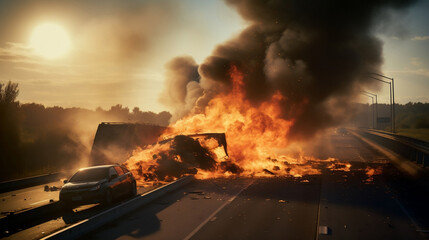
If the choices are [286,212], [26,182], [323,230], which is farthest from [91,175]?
[26,182]

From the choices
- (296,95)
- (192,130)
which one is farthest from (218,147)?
(296,95)

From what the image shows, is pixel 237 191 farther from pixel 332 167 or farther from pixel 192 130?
pixel 192 130

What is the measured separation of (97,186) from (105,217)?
267 centimetres

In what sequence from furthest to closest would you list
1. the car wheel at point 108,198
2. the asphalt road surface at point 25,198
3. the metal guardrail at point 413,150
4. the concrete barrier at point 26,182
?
the metal guardrail at point 413,150
the concrete barrier at point 26,182
the asphalt road surface at point 25,198
the car wheel at point 108,198

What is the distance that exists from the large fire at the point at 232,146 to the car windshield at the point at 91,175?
21.0ft

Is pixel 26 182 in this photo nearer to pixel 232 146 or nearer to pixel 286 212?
pixel 232 146

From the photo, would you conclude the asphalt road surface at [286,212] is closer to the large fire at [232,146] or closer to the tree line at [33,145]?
the large fire at [232,146]

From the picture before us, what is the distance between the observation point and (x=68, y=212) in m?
14.1

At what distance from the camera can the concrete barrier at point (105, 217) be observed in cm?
937

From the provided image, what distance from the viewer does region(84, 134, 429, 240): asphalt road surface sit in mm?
9852

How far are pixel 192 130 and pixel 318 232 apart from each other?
2078 cm

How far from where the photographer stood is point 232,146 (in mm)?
27359

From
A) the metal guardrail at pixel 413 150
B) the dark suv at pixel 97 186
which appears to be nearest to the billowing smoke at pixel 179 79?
the metal guardrail at pixel 413 150

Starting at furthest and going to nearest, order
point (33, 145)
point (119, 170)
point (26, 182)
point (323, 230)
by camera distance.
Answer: point (33, 145), point (26, 182), point (119, 170), point (323, 230)
